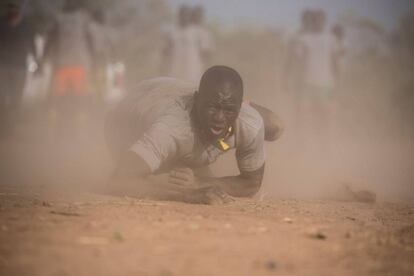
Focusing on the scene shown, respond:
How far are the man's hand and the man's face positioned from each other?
41cm

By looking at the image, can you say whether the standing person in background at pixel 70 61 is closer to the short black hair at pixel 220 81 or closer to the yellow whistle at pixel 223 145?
the short black hair at pixel 220 81

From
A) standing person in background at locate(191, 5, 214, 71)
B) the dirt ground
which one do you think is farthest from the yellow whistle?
standing person in background at locate(191, 5, 214, 71)

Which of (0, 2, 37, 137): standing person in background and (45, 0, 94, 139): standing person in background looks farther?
(0, 2, 37, 137): standing person in background

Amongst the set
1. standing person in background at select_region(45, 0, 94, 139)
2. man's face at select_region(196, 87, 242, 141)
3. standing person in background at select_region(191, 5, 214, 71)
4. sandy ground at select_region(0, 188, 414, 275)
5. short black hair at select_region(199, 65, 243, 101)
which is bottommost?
sandy ground at select_region(0, 188, 414, 275)

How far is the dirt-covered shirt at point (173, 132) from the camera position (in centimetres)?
483

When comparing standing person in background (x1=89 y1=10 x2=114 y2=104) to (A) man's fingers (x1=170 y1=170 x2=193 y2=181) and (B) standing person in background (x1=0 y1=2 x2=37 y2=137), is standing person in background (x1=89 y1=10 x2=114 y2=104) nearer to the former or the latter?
(B) standing person in background (x1=0 y1=2 x2=37 y2=137)

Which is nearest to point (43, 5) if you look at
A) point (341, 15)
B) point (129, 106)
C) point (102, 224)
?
point (341, 15)

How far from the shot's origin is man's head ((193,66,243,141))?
493 centimetres

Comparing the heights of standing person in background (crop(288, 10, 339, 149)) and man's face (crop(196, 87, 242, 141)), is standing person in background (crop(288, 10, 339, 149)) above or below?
above

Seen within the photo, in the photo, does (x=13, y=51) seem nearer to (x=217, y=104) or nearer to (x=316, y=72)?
(x=316, y=72)

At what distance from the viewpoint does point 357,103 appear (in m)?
14.9

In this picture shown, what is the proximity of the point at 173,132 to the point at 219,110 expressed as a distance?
36cm

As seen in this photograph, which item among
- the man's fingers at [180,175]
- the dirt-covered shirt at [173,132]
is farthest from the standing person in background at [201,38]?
the man's fingers at [180,175]

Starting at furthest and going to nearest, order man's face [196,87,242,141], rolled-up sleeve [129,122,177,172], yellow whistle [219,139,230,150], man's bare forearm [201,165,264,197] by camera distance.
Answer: man's bare forearm [201,165,264,197] → yellow whistle [219,139,230,150] → man's face [196,87,242,141] → rolled-up sleeve [129,122,177,172]
